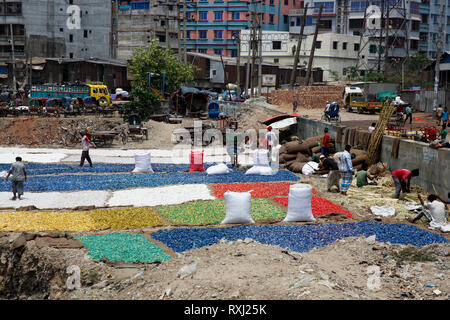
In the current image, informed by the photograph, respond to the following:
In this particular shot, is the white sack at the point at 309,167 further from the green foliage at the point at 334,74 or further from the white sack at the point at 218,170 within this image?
the green foliage at the point at 334,74

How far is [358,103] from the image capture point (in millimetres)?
40781

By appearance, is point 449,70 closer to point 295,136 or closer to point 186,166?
point 295,136

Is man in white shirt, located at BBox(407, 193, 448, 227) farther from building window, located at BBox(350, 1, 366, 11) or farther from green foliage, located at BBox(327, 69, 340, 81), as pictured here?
building window, located at BBox(350, 1, 366, 11)

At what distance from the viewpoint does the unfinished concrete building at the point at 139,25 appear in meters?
80.8

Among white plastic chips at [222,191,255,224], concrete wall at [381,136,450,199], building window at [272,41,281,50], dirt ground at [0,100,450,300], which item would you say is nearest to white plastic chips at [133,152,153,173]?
dirt ground at [0,100,450,300]

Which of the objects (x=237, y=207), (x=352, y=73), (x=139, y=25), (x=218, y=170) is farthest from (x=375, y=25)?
(x=237, y=207)

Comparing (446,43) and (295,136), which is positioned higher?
(446,43)

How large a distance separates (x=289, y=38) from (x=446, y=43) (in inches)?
1101

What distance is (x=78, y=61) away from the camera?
64.2m

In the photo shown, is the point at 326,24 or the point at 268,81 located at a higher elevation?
the point at 326,24

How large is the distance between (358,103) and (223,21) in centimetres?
5194

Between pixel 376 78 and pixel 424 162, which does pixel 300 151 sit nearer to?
pixel 424 162

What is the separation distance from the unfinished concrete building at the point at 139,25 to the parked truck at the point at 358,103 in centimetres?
4314
